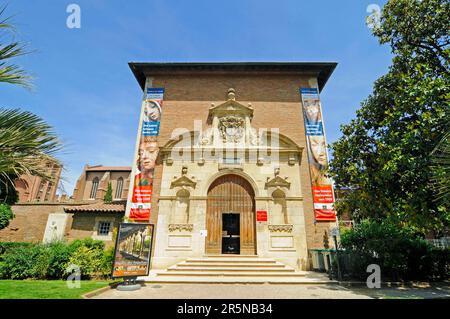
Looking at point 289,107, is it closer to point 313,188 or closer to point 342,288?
point 313,188

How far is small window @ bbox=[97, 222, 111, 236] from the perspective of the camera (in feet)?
51.5

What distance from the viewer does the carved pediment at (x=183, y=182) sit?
1366cm

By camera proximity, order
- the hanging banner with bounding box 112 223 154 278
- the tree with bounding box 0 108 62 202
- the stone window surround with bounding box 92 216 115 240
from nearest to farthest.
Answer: the tree with bounding box 0 108 62 202
the hanging banner with bounding box 112 223 154 278
the stone window surround with bounding box 92 216 115 240

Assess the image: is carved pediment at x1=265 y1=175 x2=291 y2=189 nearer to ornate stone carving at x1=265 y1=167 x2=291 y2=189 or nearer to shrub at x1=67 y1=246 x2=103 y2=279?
ornate stone carving at x1=265 y1=167 x2=291 y2=189

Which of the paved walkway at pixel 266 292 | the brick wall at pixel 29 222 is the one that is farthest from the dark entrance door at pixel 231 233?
the brick wall at pixel 29 222

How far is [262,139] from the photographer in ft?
48.4

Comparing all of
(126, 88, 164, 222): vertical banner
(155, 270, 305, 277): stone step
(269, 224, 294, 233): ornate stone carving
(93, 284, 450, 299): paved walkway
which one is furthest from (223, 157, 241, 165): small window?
(93, 284, 450, 299): paved walkway

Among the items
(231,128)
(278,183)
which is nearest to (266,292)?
(278,183)

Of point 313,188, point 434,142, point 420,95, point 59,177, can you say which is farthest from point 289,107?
point 59,177

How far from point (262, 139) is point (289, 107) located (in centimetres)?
337

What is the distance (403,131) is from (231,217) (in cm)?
925

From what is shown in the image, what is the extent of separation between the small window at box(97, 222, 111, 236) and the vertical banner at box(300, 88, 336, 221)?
547 inches

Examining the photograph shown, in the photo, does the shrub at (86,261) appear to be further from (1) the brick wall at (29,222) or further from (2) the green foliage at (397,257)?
(1) the brick wall at (29,222)
